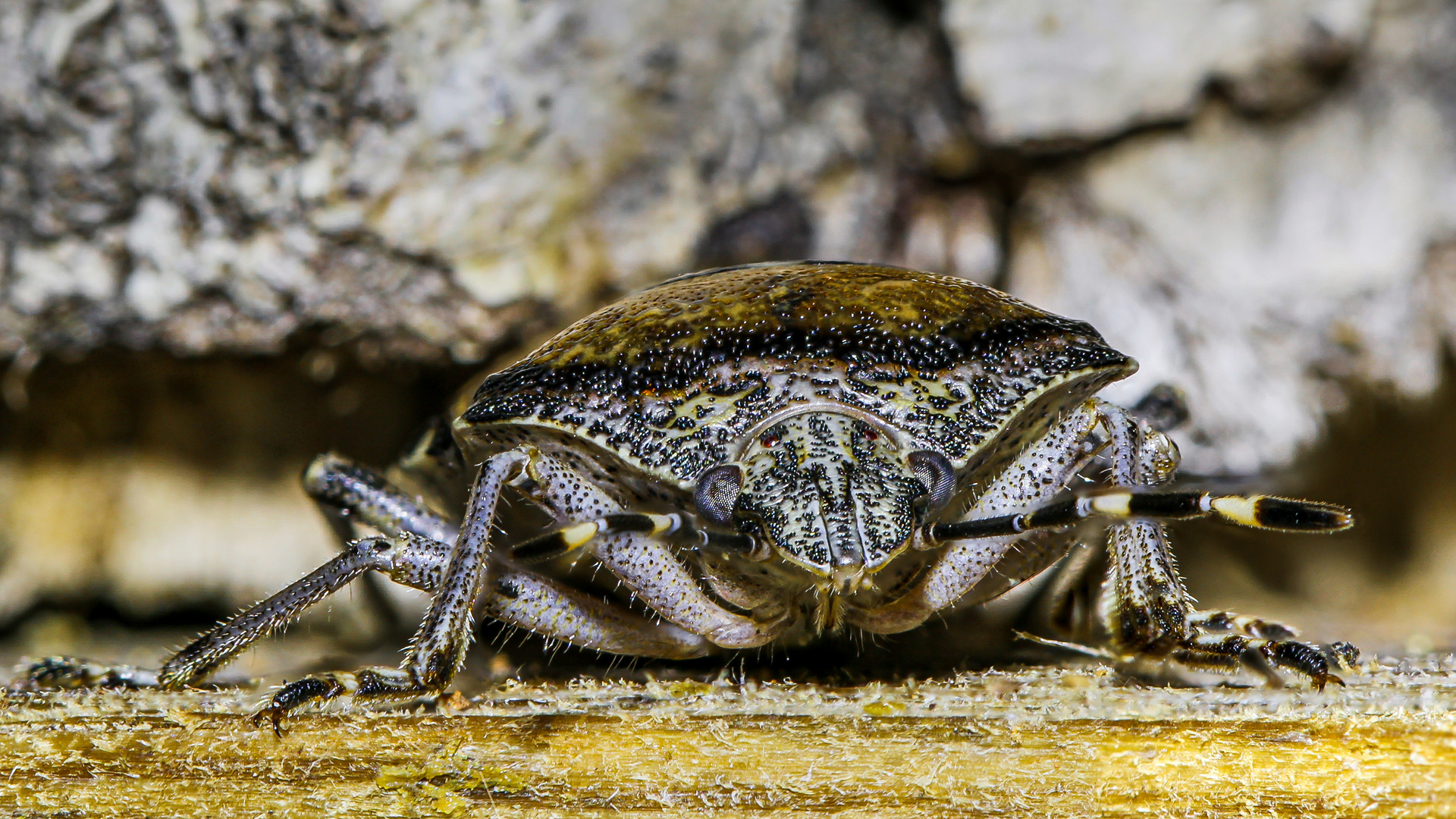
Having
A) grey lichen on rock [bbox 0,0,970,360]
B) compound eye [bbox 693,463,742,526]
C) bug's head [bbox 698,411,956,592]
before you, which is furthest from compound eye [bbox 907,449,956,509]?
grey lichen on rock [bbox 0,0,970,360]

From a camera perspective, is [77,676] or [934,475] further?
[77,676]

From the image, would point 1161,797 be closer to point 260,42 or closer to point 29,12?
point 260,42

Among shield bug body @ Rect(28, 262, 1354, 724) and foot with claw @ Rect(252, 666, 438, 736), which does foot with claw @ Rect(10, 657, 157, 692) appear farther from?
foot with claw @ Rect(252, 666, 438, 736)

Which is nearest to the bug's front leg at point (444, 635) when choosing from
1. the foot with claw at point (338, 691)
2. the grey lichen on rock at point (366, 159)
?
the foot with claw at point (338, 691)

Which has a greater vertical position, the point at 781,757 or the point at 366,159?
the point at 366,159

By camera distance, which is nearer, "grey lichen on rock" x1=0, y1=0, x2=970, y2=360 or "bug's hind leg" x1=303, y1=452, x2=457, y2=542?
"bug's hind leg" x1=303, y1=452, x2=457, y2=542

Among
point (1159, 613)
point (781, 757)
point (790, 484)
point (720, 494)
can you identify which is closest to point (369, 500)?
point (720, 494)

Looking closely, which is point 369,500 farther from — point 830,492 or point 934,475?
point 934,475
